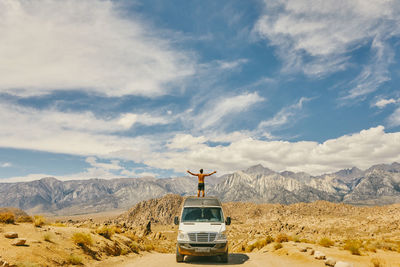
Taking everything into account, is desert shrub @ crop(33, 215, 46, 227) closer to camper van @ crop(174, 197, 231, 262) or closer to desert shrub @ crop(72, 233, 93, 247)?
desert shrub @ crop(72, 233, 93, 247)

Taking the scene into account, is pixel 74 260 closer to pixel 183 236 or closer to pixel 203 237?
pixel 183 236

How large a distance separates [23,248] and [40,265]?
4.57 ft

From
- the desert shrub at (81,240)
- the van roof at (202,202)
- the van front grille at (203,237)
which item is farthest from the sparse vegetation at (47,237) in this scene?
the van front grille at (203,237)

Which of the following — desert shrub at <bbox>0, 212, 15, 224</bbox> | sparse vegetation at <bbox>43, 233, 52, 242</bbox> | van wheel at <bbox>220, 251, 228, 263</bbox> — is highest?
desert shrub at <bbox>0, 212, 15, 224</bbox>

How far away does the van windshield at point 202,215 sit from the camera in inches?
522

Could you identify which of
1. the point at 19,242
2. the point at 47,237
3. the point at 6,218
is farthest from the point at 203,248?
the point at 6,218

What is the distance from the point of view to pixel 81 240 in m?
13.7

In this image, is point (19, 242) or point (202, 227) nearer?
point (19, 242)

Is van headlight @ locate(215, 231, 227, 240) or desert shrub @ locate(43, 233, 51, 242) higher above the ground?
van headlight @ locate(215, 231, 227, 240)

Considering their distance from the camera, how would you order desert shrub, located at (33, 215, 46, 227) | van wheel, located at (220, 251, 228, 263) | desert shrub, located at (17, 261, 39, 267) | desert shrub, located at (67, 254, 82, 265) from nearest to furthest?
desert shrub, located at (17, 261, 39, 267) < desert shrub, located at (67, 254, 82, 265) < van wheel, located at (220, 251, 228, 263) < desert shrub, located at (33, 215, 46, 227)

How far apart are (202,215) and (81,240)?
6.35 meters

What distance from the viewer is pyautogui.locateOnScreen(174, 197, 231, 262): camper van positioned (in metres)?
11.9

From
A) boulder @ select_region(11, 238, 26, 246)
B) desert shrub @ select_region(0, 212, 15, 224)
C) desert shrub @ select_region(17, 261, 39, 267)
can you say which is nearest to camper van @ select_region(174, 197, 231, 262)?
desert shrub @ select_region(17, 261, 39, 267)

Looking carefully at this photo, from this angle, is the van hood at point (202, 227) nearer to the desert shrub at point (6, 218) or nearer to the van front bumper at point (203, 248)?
the van front bumper at point (203, 248)
